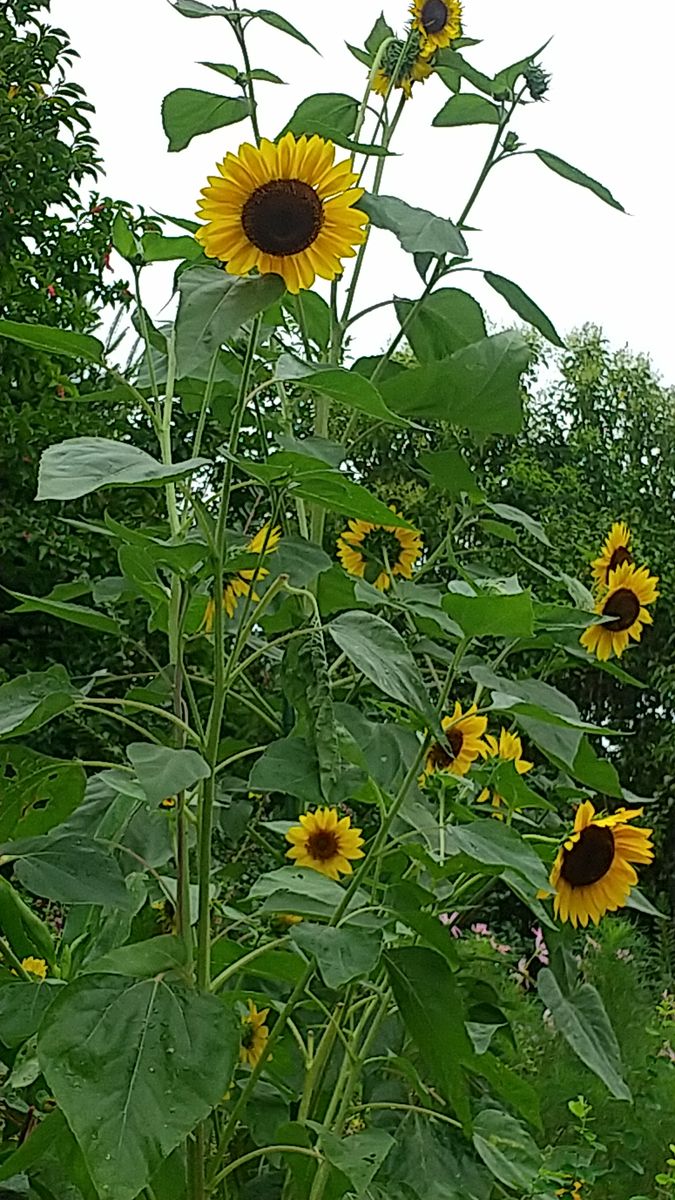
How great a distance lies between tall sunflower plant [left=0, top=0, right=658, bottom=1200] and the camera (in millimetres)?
588

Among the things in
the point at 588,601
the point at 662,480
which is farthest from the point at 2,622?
the point at 662,480

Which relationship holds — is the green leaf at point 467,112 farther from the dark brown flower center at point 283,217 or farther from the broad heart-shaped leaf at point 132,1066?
the broad heart-shaped leaf at point 132,1066

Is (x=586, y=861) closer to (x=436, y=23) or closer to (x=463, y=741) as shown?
(x=463, y=741)

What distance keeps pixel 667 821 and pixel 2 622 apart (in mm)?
2387

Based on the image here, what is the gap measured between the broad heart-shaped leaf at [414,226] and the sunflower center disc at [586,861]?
36 cm

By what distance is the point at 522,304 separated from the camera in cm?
86

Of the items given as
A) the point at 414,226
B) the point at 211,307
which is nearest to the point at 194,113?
the point at 414,226

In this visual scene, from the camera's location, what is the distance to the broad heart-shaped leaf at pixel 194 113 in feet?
2.75

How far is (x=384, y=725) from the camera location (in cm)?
74

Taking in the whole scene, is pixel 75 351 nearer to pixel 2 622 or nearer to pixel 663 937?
pixel 2 622

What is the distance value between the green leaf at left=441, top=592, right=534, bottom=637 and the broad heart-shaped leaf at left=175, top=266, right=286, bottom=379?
6.9 inches

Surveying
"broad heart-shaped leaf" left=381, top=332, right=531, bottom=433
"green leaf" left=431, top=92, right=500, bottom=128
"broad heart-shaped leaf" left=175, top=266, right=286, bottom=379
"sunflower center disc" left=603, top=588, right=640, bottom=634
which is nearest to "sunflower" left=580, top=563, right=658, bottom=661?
"sunflower center disc" left=603, top=588, right=640, bottom=634

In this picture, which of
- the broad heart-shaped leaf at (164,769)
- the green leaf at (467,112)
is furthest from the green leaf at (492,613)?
the green leaf at (467,112)

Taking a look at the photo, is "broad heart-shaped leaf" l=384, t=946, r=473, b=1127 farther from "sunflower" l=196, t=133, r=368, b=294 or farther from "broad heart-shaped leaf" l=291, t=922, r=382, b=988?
"sunflower" l=196, t=133, r=368, b=294
